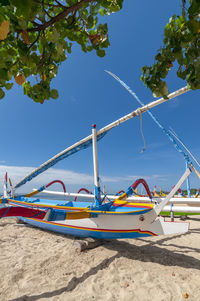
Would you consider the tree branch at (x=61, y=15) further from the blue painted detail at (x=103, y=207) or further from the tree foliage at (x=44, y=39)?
the blue painted detail at (x=103, y=207)

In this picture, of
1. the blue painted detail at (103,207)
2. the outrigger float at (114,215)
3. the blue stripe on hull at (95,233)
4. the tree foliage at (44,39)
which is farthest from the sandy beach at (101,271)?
the tree foliage at (44,39)

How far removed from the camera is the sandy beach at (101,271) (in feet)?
9.04

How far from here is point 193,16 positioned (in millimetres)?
1159

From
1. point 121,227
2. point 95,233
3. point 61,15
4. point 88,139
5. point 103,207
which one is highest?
point 88,139

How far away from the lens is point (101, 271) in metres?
3.45

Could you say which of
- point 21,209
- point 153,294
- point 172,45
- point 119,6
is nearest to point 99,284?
point 153,294

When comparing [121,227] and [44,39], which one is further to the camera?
[121,227]

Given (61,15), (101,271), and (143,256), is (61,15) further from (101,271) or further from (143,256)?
(143,256)

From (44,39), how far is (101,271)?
4390 mm

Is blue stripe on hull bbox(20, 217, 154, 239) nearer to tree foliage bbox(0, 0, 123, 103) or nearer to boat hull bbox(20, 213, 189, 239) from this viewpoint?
boat hull bbox(20, 213, 189, 239)

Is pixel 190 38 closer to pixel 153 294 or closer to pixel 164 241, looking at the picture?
pixel 153 294

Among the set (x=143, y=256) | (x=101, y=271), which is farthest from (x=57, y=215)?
(x=143, y=256)

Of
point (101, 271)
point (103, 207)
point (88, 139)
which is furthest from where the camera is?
point (88, 139)

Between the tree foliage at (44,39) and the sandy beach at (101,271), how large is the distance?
353cm
